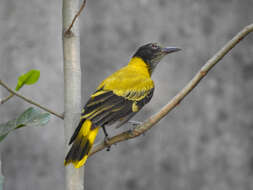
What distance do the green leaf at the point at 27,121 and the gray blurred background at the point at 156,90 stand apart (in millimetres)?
2170

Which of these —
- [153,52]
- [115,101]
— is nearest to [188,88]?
[115,101]

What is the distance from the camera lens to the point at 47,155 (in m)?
3.24

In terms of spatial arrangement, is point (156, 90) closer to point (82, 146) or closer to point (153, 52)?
point (153, 52)

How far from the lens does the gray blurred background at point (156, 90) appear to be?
10.5ft

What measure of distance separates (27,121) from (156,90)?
8.42 ft

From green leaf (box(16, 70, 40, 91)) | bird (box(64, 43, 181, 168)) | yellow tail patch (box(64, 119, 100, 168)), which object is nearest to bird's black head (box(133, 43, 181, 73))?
bird (box(64, 43, 181, 168))

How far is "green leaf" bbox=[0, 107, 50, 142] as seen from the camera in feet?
3.20

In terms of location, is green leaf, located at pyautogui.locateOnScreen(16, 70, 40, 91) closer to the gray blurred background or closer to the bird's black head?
the bird's black head

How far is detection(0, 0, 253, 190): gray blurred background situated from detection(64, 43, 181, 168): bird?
4.25 feet

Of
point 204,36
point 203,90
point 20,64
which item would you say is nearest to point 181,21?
point 204,36

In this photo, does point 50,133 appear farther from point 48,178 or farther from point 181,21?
point 181,21

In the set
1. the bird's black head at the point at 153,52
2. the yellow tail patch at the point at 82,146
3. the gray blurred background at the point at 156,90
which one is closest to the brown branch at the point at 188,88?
the yellow tail patch at the point at 82,146

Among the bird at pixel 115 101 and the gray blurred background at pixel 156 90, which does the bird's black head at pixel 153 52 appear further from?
the gray blurred background at pixel 156 90

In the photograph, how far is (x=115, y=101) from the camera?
1622 millimetres
